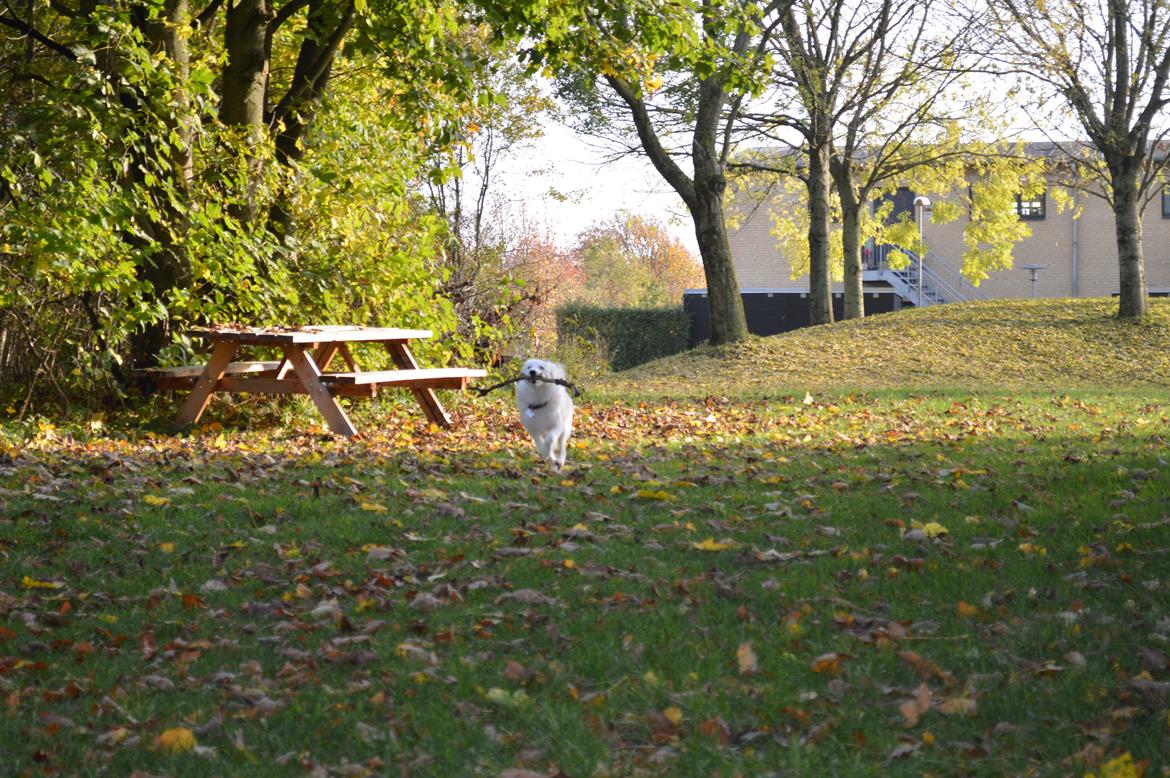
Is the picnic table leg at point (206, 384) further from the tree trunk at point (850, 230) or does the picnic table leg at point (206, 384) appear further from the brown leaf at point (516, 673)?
the tree trunk at point (850, 230)

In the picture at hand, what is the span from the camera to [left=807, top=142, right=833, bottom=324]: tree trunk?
28109 millimetres

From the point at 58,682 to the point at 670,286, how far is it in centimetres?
5465

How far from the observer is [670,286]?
58.5m

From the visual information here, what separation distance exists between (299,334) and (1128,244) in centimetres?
2102

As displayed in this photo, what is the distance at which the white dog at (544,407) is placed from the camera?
8789 millimetres

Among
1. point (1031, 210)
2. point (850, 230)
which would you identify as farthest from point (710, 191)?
point (1031, 210)

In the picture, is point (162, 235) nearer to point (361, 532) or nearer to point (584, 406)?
point (584, 406)

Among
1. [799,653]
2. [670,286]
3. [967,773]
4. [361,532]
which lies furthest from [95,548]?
[670,286]

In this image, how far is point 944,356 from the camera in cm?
2372

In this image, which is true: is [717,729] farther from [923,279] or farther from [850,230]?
[923,279]

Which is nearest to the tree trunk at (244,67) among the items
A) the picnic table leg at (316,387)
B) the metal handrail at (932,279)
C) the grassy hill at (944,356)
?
the picnic table leg at (316,387)

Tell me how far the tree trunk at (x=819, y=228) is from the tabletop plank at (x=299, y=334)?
18.0 m

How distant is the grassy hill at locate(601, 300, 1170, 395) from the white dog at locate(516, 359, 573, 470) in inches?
375

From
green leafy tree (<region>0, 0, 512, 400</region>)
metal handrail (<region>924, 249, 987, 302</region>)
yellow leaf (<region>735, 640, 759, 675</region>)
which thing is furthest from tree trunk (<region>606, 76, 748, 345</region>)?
metal handrail (<region>924, 249, 987, 302</region>)
